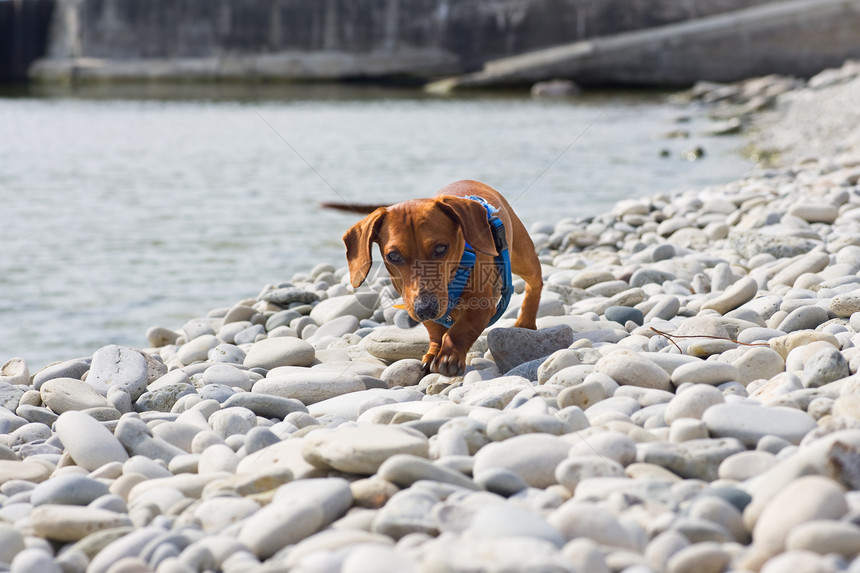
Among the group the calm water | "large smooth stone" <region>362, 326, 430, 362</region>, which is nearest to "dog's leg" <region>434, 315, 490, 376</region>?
"large smooth stone" <region>362, 326, 430, 362</region>

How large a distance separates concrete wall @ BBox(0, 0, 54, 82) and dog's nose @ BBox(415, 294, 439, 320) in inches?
1242

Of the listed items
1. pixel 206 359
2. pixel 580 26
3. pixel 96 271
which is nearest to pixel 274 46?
pixel 580 26

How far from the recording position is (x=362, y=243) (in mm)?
3201

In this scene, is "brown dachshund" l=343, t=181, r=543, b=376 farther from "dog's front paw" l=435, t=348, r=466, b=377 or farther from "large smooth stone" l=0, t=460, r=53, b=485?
"large smooth stone" l=0, t=460, r=53, b=485

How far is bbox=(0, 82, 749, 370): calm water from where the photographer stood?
20.3 ft

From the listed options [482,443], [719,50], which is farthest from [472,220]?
[719,50]

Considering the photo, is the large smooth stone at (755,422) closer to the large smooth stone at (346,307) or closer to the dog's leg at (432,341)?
the dog's leg at (432,341)

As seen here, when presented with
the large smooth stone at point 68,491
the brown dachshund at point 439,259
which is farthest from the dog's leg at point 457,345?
the large smooth stone at point 68,491

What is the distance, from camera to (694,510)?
71.7 inches

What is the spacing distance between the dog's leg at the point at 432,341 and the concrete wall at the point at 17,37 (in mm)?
31175

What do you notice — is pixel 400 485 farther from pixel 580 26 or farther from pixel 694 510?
pixel 580 26

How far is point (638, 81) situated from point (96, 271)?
72.6 ft

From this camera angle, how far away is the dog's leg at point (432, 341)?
344 cm

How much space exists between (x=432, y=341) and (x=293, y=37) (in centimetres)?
2894
